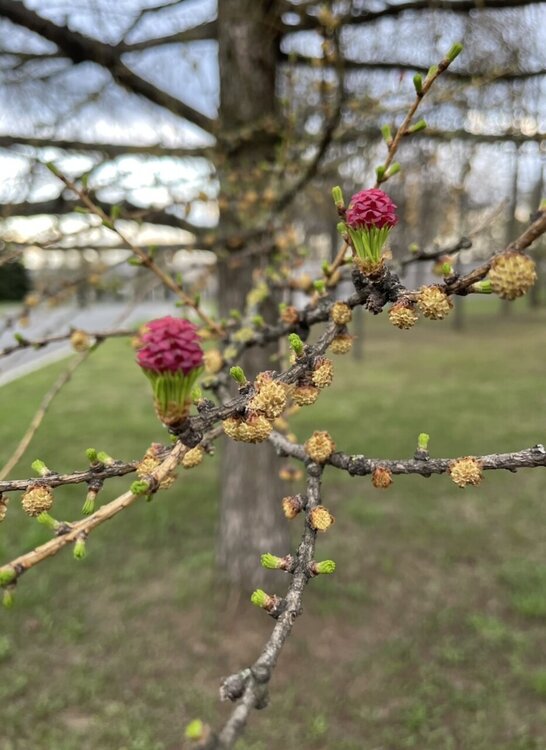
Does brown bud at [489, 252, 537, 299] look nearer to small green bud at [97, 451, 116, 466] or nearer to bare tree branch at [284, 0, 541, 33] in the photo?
small green bud at [97, 451, 116, 466]

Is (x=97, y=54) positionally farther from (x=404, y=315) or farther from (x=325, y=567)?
(x=325, y=567)

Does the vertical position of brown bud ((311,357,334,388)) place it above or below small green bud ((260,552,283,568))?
above

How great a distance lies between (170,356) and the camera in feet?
2.05

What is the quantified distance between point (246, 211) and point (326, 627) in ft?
9.29

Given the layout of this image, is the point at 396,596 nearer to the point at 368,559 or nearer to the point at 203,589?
the point at 368,559

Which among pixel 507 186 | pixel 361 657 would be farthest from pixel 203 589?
pixel 507 186

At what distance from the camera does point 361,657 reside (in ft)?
12.2

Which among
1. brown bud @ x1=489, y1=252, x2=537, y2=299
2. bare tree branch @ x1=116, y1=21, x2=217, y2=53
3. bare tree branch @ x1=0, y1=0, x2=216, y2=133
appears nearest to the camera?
brown bud @ x1=489, y1=252, x2=537, y2=299

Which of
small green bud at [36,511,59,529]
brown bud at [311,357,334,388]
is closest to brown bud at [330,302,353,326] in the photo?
brown bud at [311,357,334,388]

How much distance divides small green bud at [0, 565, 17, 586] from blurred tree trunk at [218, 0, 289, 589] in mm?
2555

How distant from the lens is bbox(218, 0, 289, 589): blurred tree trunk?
3401 mm

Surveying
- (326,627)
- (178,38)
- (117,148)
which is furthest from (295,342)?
(326,627)

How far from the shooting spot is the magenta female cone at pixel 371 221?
78cm

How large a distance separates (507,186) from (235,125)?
13.5 ft
